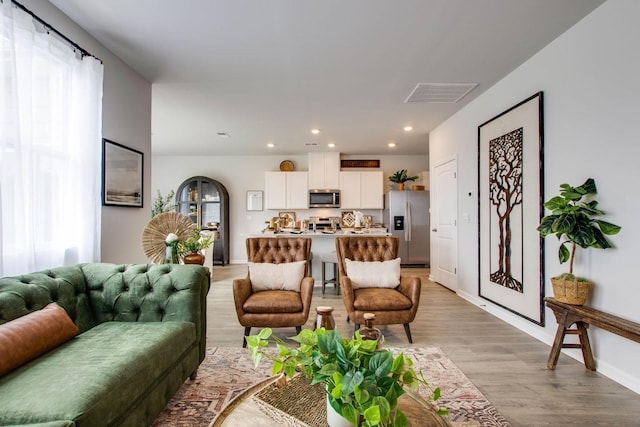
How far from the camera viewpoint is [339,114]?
14.7 ft

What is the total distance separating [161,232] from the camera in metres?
2.64

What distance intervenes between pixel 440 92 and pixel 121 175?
12.0ft

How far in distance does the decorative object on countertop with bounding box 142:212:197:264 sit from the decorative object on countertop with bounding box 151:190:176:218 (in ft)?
15.4

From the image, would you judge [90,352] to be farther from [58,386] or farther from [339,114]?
[339,114]

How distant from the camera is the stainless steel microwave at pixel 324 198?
7.05 meters

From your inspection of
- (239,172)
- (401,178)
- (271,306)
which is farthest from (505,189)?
(239,172)

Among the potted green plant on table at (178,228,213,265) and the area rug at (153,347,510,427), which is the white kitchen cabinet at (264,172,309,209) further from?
the area rug at (153,347,510,427)

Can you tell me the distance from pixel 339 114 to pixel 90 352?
12.9ft

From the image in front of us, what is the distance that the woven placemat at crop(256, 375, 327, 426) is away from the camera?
1008mm

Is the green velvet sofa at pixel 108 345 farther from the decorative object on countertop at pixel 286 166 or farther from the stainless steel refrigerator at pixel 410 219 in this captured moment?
the decorative object on countertop at pixel 286 166

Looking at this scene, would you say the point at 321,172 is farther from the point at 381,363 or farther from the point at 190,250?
the point at 381,363

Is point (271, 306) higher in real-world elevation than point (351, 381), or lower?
lower

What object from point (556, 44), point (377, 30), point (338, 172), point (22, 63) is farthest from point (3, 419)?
point (338, 172)

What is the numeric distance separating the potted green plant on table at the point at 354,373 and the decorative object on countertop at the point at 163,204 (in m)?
6.86
